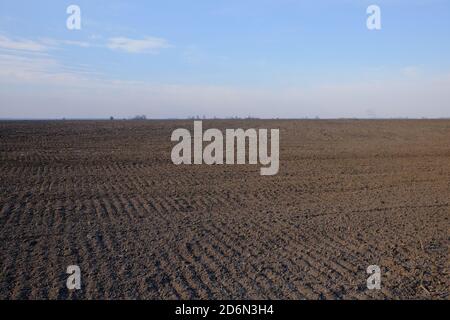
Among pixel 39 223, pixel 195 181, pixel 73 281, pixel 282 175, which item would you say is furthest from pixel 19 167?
pixel 73 281

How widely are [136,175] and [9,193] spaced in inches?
148

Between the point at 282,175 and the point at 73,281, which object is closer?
the point at 73,281

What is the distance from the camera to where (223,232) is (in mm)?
7422

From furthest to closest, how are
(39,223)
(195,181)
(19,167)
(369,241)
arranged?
(19,167), (195,181), (39,223), (369,241)

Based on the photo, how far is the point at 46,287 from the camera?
5.16 m

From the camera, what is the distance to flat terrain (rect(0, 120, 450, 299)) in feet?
17.3

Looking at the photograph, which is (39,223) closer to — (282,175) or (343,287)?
(343,287)

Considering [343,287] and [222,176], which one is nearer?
[343,287]

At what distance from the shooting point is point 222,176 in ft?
43.3

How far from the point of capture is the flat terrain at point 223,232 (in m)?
5.29
